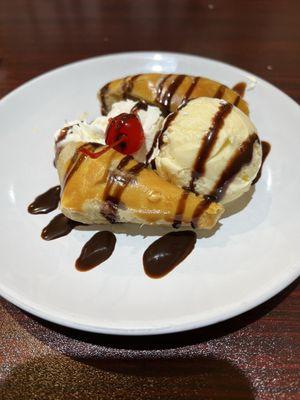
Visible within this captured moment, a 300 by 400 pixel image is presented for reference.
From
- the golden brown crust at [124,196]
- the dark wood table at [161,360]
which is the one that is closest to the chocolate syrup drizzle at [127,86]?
the golden brown crust at [124,196]

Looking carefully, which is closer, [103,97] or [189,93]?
[189,93]

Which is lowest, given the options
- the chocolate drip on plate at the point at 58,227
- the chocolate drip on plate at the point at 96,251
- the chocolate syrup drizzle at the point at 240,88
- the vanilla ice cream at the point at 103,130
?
the chocolate drip on plate at the point at 96,251

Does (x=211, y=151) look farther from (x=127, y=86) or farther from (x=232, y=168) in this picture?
(x=127, y=86)

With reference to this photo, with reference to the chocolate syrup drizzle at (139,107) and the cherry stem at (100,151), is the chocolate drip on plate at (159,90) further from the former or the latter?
the cherry stem at (100,151)

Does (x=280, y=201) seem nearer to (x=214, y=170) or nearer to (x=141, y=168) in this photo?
(x=214, y=170)

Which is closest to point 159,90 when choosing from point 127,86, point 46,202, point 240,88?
point 127,86

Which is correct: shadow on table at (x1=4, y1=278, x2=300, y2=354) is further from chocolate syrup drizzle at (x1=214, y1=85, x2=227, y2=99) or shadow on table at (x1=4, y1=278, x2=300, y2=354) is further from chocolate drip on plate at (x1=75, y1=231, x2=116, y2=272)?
chocolate syrup drizzle at (x1=214, y1=85, x2=227, y2=99)

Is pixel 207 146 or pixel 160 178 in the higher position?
pixel 207 146
